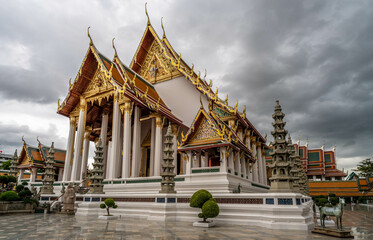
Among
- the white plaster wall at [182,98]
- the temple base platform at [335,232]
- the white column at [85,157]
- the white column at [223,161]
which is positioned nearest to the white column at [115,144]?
the white column at [85,157]

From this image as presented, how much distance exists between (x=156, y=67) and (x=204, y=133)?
9.72 metres

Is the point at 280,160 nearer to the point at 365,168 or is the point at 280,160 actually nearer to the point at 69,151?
the point at 69,151

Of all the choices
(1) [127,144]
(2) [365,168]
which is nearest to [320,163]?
(2) [365,168]

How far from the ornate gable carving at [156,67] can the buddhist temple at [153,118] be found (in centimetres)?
7

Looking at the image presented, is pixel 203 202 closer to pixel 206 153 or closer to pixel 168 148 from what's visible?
pixel 168 148

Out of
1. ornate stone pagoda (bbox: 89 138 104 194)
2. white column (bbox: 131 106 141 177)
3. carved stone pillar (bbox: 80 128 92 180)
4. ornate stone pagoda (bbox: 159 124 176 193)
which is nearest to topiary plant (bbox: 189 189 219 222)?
ornate stone pagoda (bbox: 159 124 176 193)

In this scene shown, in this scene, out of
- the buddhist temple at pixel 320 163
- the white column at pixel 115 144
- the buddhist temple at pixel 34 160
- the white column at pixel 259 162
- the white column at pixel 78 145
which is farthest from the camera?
the buddhist temple at pixel 320 163

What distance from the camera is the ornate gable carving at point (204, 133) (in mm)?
12086

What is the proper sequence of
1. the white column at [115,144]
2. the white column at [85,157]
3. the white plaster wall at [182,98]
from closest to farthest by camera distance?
the white column at [115,144] → the white column at [85,157] → the white plaster wall at [182,98]

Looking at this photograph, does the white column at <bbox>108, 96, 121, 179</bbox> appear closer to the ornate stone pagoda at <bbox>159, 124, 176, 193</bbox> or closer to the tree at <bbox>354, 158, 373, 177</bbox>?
the ornate stone pagoda at <bbox>159, 124, 176, 193</bbox>

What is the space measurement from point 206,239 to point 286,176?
12.2 feet

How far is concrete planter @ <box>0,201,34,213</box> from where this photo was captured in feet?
38.1

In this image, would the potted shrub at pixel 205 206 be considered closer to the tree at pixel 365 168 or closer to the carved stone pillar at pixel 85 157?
the carved stone pillar at pixel 85 157

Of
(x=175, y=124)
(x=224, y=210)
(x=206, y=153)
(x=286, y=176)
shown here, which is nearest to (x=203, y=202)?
(x=224, y=210)
